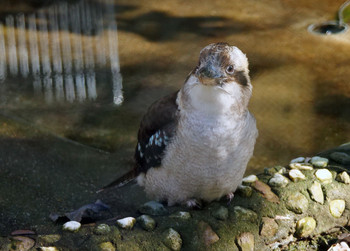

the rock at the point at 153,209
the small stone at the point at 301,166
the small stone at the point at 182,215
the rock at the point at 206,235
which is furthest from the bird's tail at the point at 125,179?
the small stone at the point at 301,166

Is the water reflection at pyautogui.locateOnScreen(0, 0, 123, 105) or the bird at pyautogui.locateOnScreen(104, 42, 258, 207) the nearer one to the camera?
the bird at pyautogui.locateOnScreen(104, 42, 258, 207)

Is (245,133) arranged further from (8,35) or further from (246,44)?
(8,35)

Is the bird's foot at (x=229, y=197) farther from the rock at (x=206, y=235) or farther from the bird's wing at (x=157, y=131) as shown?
the bird's wing at (x=157, y=131)

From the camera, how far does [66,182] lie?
3.66 meters

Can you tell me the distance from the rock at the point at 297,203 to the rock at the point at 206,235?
434 millimetres

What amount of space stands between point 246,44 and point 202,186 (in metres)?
2.69

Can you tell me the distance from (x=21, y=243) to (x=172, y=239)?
24.5 inches

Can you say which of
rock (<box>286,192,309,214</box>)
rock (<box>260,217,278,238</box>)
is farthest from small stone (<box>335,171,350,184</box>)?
rock (<box>260,217,278,238</box>)

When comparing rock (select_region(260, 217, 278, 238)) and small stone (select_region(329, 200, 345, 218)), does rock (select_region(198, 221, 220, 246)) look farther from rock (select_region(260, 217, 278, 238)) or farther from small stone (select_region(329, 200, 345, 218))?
small stone (select_region(329, 200, 345, 218))

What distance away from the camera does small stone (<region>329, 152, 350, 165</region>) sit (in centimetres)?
324

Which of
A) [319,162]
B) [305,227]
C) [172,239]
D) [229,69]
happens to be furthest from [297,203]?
[229,69]

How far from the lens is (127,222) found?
2668 millimetres

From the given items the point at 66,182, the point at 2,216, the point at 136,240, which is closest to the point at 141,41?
the point at 66,182

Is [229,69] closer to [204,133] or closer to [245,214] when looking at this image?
[204,133]
